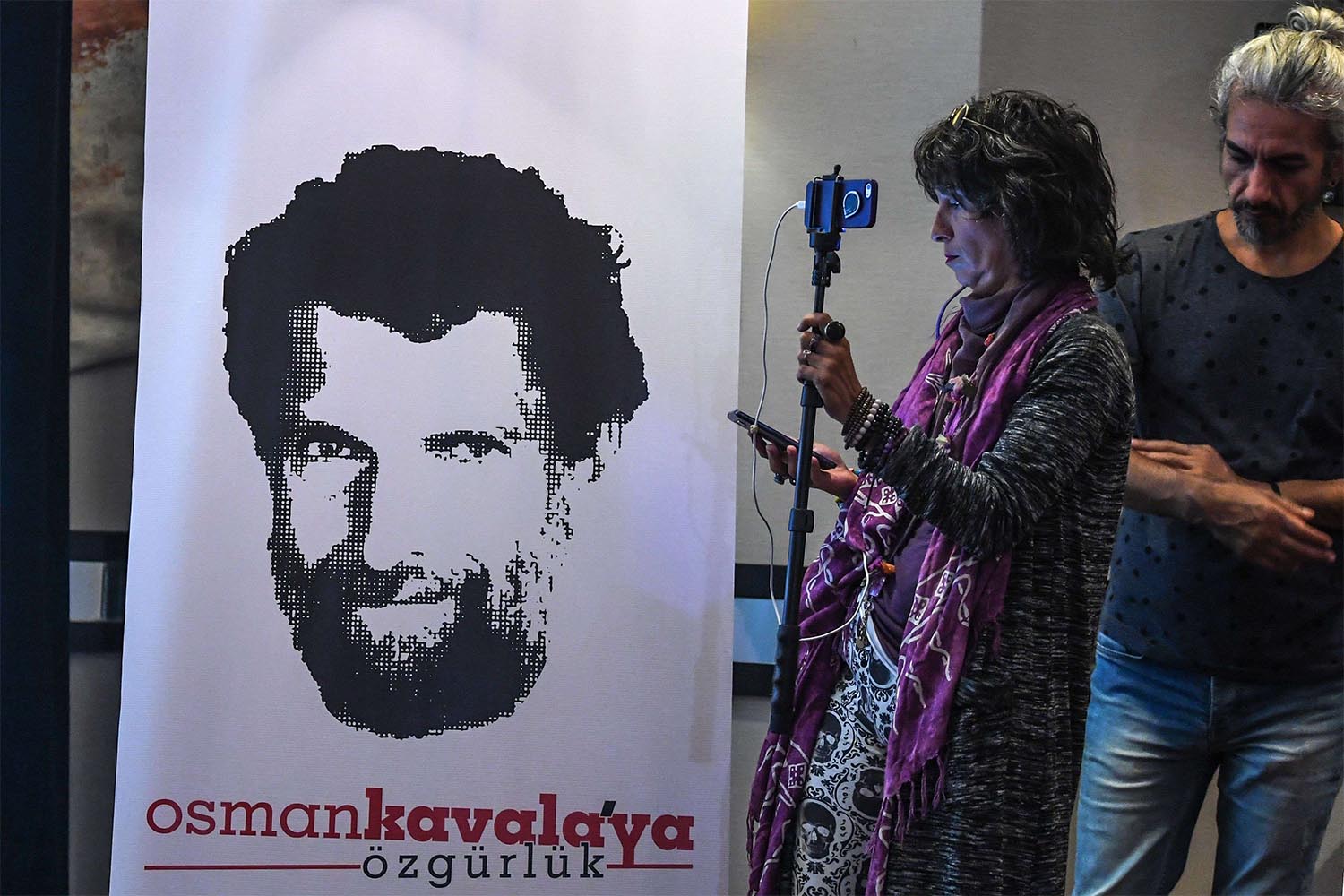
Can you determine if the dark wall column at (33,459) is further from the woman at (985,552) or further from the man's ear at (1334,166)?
the man's ear at (1334,166)

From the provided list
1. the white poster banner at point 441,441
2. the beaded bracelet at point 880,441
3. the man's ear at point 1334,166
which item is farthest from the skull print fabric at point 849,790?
the man's ear at point 1334,166

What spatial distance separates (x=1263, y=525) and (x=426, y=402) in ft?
4.31

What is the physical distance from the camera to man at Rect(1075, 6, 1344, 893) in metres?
1.65

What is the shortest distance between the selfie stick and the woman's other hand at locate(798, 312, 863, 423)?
4cm

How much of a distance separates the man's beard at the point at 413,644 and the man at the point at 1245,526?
3.09 feet

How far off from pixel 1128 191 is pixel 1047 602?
1.30 m

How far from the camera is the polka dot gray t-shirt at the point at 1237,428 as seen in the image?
1.67 metres

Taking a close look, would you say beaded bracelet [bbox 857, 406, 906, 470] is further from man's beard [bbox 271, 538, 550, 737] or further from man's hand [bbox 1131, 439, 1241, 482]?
man's beard [bbox 271, 538, 550, 737]

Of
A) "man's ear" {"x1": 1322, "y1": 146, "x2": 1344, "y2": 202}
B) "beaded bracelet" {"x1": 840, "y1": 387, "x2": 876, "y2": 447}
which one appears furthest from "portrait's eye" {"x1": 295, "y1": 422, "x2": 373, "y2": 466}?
"man's ear" {"x1": 1322, "y1": 146, "x2": 1344, "y2": 202}

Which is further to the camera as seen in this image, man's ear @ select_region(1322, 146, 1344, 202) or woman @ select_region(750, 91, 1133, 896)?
man's ear @ select_region(1322, 146, 1344, 202)

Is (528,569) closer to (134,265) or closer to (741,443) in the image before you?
(741,443)

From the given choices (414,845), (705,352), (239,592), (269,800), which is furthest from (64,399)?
(705,352)

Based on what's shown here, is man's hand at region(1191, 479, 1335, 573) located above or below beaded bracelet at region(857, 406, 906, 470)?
below

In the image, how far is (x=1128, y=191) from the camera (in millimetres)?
2338
